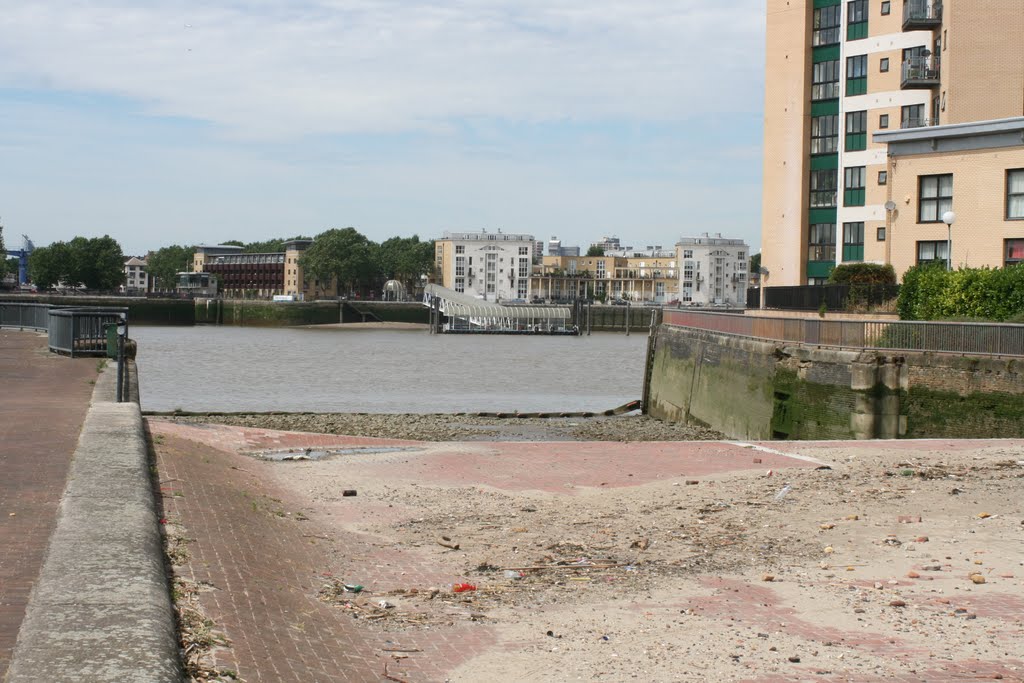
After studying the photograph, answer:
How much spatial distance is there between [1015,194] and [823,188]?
24.3m

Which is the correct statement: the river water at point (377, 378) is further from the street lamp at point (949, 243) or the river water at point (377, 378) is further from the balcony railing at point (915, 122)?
the balcony railing at point (915, 122)

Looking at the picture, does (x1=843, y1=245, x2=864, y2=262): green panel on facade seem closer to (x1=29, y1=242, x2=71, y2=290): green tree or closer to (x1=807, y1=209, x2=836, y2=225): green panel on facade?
(x1=807, y1=209, x2=836, y2=225): green panel on facade

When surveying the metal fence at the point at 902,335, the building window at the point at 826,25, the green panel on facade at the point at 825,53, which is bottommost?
the metal fence at the point at 902,335

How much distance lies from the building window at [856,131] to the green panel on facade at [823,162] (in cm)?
466

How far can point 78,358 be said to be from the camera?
98.4ft

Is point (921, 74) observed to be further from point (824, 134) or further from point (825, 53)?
point (825, 53)

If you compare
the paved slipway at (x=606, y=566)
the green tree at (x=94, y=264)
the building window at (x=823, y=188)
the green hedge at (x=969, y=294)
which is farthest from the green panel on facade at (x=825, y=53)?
the green tree at (x=94, y=264)

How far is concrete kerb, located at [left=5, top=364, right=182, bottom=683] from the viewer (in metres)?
5.72

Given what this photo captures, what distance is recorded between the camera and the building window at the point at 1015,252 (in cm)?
3569

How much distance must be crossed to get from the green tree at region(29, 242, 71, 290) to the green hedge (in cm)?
17755

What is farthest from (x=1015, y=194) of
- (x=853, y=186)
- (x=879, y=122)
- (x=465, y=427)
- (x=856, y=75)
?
(x=856, y=75)

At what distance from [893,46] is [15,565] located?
52511 millimetres

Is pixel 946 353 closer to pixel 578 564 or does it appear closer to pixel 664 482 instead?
pixel 664 482

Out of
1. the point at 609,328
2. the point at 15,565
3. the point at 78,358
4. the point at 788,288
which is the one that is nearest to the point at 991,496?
the point at 15,565
